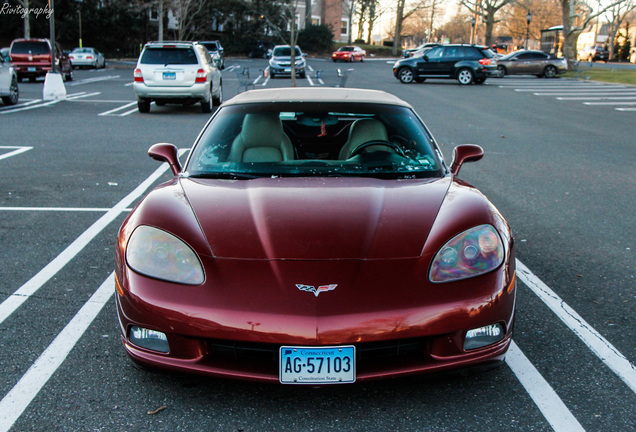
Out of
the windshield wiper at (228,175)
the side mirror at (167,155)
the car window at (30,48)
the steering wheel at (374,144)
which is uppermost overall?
the car window at (30,48)

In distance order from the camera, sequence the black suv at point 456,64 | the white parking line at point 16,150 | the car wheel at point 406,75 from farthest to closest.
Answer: the car wheel at point 406,75 → the black suv at point 456,64 → the white parking line at point 16,150

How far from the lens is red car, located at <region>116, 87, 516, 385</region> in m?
2.60

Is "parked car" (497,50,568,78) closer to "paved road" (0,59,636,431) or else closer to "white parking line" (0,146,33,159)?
"paved road" (0,59,636,431)

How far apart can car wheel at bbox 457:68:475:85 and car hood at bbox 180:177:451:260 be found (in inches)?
1040

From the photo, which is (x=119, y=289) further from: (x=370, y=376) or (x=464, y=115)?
(x=464, y=115)

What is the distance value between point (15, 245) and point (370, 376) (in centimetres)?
381

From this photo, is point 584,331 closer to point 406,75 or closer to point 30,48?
point 30,48

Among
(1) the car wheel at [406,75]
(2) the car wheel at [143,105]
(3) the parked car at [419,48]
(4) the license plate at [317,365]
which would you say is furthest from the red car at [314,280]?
(3) the parked car at [419,48]

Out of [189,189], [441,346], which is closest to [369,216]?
[441,346]

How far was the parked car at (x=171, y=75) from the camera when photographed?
52.8 feet

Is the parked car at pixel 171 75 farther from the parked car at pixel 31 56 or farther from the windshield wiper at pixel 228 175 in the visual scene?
the windshield wiper at pixel 228 175

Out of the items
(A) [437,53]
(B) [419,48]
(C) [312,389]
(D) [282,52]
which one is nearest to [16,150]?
(C) [312,389]

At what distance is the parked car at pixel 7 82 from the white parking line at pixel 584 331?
611 inches

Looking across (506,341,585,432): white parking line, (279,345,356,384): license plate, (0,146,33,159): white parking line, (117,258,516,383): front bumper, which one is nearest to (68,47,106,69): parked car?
(0,146,33,159): white parking line
